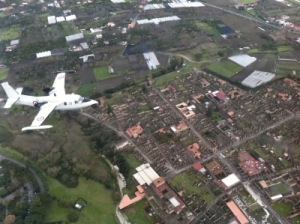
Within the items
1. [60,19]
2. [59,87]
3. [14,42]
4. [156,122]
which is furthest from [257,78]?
[14,42]

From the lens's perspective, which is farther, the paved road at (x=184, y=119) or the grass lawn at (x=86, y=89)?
the grass lawn at (x=86, y=89)

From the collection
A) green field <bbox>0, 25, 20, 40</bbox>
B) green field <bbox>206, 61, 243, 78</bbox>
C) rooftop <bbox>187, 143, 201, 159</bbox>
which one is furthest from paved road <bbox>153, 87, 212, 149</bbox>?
green field <bbox>0, 25, 20, 40</bbox>

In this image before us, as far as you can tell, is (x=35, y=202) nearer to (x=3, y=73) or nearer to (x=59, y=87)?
(x=59, y=87)

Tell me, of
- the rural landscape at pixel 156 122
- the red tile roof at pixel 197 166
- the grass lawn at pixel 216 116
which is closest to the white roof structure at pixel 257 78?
the rural landscape at pixel 156 122

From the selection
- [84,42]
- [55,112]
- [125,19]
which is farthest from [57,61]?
[125,19]

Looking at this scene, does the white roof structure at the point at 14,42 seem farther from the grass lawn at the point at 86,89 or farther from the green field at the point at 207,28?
the green field at the point at 207,28

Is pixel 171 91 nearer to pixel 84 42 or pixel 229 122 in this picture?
pixel 229 122
